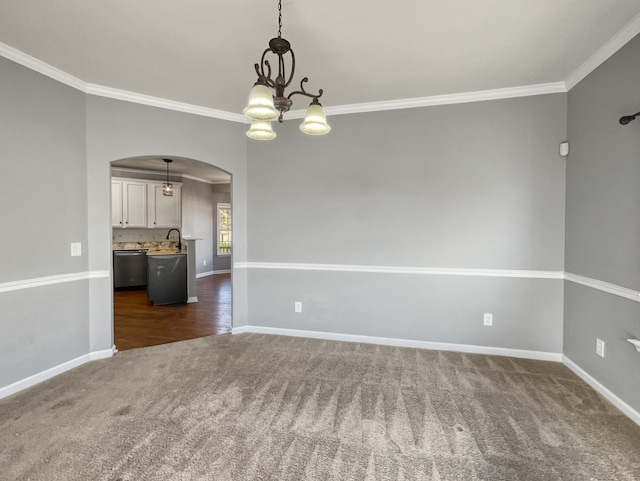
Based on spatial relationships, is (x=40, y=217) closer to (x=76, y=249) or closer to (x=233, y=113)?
(x=76, y=249)

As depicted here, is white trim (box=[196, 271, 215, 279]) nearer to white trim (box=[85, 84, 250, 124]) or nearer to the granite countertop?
the granite countertop

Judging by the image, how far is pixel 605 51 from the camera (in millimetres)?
2459

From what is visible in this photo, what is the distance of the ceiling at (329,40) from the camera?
203 cm

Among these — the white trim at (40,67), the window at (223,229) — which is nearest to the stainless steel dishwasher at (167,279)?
the white trim at (40,67)

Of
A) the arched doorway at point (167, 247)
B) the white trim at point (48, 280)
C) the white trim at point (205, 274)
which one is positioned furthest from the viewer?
the white trim at point (205, 274)

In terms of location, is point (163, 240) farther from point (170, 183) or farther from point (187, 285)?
point (187, 285)

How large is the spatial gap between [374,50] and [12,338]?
375cm

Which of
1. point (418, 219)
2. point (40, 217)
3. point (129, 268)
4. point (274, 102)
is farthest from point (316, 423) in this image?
point (129, 268)

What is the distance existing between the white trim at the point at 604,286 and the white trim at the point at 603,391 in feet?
2.52

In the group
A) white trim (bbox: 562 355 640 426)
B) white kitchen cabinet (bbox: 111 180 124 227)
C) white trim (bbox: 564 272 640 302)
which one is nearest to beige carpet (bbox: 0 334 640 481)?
white trim (bbox: 562 355 640 426)

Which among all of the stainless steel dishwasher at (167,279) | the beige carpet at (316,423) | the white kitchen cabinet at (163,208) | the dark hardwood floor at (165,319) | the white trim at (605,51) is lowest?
the beige carpet at (316,423)

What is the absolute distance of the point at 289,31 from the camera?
2.25 m

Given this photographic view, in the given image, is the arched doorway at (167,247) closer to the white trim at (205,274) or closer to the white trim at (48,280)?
the white trim at (205,274)

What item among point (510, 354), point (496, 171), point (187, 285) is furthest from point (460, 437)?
point (187, 285)
